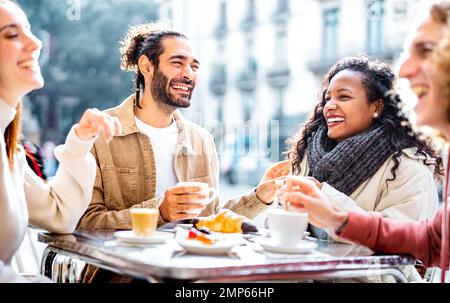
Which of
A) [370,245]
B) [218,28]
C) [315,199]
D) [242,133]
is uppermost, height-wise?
[218,28]

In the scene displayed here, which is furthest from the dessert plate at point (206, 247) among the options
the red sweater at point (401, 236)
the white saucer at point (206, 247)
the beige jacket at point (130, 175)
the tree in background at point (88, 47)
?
the tree in background at point (88, 47)

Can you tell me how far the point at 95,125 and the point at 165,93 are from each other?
696 millimetres

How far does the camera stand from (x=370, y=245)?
144 centimetres

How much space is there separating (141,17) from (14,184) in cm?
1069

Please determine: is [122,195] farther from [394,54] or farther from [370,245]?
[394,54]

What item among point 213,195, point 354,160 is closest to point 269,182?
point 213,195

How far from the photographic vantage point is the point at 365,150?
6.11 feet

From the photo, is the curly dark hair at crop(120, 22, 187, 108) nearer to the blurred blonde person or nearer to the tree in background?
the blurred blonde person

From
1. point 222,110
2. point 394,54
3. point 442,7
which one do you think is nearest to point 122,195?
point 442,7

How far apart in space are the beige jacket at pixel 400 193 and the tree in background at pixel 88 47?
9.36m

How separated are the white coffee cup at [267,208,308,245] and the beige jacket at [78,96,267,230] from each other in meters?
0.58

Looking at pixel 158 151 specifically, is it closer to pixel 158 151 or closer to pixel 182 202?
pixel 158 151

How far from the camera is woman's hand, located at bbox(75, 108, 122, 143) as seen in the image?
62.5 inches

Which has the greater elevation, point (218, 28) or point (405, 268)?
point (218, 28)
